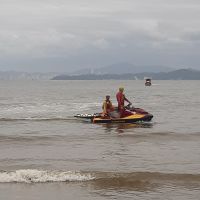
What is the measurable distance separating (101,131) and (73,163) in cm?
879

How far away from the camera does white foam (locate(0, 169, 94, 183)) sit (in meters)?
12.2

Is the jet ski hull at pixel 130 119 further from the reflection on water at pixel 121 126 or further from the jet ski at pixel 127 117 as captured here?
the reflection on water at pixel 121 126

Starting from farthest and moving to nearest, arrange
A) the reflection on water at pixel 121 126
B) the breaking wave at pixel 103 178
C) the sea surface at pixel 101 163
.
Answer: the reflection on water at pixel 121 126 < the breaking wave at pixel 103 178 < the sea surface at pixel 101 163

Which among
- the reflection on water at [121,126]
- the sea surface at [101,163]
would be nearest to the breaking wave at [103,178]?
the sea surface at [101,163]

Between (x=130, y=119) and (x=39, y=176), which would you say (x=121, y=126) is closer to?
(x=130, y=119)

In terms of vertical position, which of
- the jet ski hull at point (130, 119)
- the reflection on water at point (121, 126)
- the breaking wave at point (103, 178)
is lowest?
the breaking wave at point (103, 178)

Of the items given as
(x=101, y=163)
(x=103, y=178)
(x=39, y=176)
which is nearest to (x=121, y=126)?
(x=101, y=163)

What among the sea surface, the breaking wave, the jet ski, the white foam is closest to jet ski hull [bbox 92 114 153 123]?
the jet ski

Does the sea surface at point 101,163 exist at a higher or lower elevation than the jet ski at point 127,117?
lower

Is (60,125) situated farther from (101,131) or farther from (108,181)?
(108,181)

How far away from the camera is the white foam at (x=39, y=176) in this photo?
39.9 ft

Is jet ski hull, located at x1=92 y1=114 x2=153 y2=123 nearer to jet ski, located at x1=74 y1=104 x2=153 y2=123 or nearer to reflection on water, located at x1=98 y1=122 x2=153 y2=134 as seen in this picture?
jet ski, located at x1=74 y1=104 x2=153 y2=123

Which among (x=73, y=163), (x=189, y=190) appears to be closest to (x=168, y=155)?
(x=73, y=163)

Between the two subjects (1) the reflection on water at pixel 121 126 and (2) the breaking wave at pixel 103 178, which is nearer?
(2) the breaking wave at pixel 103 178
